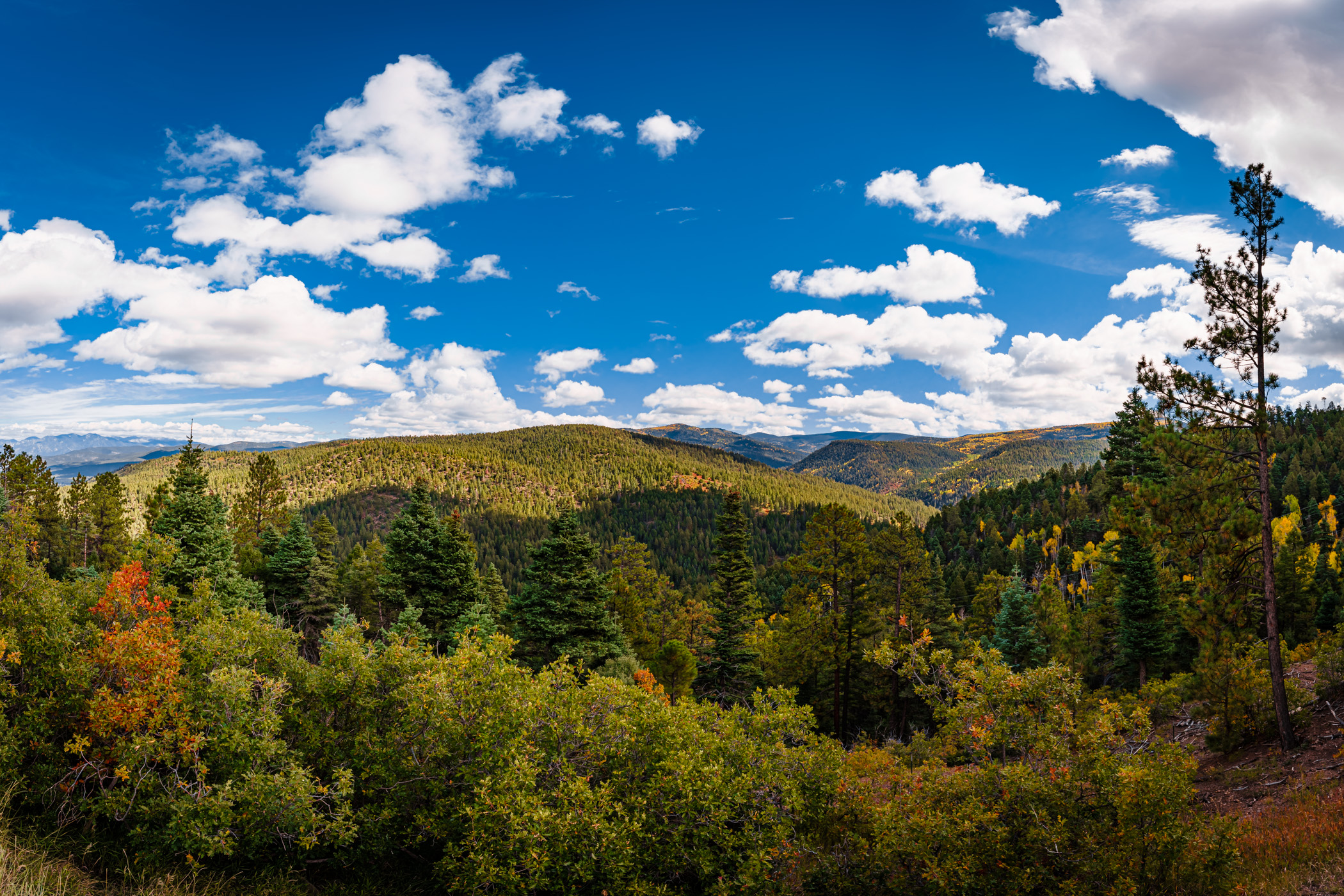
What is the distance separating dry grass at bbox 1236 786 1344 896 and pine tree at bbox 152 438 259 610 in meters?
38.2

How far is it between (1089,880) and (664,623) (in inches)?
1622

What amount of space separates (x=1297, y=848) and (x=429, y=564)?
33822mm

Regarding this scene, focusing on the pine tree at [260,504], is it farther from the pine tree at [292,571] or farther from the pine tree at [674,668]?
the pine tree at [674,668]

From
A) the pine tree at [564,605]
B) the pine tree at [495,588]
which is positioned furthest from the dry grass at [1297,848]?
the pine tree at [495,588]

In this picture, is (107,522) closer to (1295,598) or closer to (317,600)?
(317,600)

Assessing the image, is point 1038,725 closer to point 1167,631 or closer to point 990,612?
point 1167,631

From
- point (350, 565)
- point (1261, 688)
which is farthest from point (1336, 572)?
point (350, 565)

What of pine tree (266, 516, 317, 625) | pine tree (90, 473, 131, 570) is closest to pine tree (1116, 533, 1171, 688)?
pine tree (266, 516, 317, 625)

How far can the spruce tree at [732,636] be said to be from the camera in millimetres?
33812

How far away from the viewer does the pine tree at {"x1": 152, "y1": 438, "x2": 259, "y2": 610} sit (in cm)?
3203

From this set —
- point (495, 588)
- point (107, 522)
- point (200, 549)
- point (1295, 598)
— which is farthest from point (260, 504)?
point (1295, 598)

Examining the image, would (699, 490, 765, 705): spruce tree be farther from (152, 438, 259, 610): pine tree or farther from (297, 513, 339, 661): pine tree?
(297, 513, 339, 661): pine tree

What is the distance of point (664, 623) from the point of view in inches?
1966

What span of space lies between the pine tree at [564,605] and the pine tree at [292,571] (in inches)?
880
